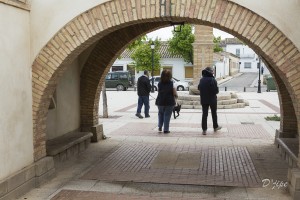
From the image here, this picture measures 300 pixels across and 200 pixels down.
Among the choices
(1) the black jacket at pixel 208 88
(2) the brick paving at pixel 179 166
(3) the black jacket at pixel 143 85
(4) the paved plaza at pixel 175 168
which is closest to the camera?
(4) the paved plaza at pixel 175 168

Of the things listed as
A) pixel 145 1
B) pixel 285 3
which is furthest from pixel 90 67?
pixel 285 3

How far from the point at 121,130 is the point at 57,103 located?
390 centimetres

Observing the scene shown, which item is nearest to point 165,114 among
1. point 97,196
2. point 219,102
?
point 97,196

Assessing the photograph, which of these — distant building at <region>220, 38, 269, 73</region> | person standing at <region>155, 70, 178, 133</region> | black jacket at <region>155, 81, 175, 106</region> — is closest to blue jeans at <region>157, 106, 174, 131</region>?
person standing at <region>155, 70, 178, 133</region>

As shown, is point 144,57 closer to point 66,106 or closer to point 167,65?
point 167,65

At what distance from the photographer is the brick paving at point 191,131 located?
11.3 m

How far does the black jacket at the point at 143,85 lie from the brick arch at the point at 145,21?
8315mm

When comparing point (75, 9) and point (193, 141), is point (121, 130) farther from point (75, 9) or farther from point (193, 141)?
point (75, 9)

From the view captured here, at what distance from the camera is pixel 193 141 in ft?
34.0

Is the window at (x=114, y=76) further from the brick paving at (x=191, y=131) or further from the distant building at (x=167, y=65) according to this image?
the brick paving at (x=191, y=131)

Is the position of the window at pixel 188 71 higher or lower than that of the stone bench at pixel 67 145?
higher

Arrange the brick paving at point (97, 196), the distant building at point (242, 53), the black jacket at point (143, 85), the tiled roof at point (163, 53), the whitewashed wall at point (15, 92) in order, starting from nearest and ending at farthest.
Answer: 1. the whitewashed wall at point (15, 92)
2. the brick paving at point (97, 196)
3. the black jacket at point (143, 85)
4. the tiled roof at point (163, 53)
5. the distant building at point (242, 53)

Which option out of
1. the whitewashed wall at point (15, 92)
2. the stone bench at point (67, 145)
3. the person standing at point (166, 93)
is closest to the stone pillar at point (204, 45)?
the person standing at point (166, 93)

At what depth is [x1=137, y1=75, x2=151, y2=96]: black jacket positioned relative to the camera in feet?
49.2
